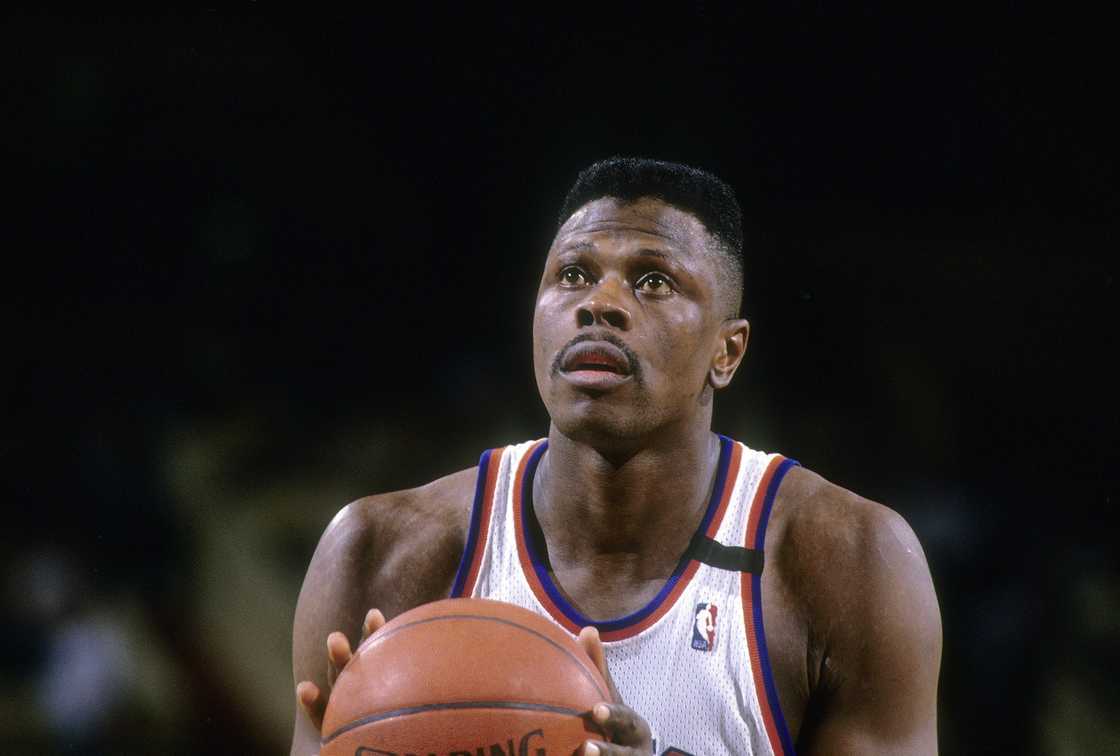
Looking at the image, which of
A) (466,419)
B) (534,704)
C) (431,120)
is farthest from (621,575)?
(431,120)

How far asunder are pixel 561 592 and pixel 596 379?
45 centimetres

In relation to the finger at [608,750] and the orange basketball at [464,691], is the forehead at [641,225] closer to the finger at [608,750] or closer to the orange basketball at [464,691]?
the orange basketball at [464,691]

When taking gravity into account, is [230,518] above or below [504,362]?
below

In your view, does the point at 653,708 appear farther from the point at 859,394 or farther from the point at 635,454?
the point at 859,394

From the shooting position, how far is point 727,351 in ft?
7.59

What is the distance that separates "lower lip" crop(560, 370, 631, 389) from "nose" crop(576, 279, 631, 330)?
0.30 feet

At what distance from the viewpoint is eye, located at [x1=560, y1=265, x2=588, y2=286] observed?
2.20 metres

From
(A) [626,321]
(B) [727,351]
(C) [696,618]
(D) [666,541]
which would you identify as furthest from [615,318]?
(C) [696,618]

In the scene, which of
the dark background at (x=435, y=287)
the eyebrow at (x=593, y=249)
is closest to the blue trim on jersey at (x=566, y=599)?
the eyebrow at (x=593, y=249)

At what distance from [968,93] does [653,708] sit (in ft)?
8.10

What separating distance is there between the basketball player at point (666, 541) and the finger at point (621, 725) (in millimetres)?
350

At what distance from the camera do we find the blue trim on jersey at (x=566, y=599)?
2.13 m

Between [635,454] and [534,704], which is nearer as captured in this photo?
[534,704]

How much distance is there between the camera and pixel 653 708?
6.81 feet
